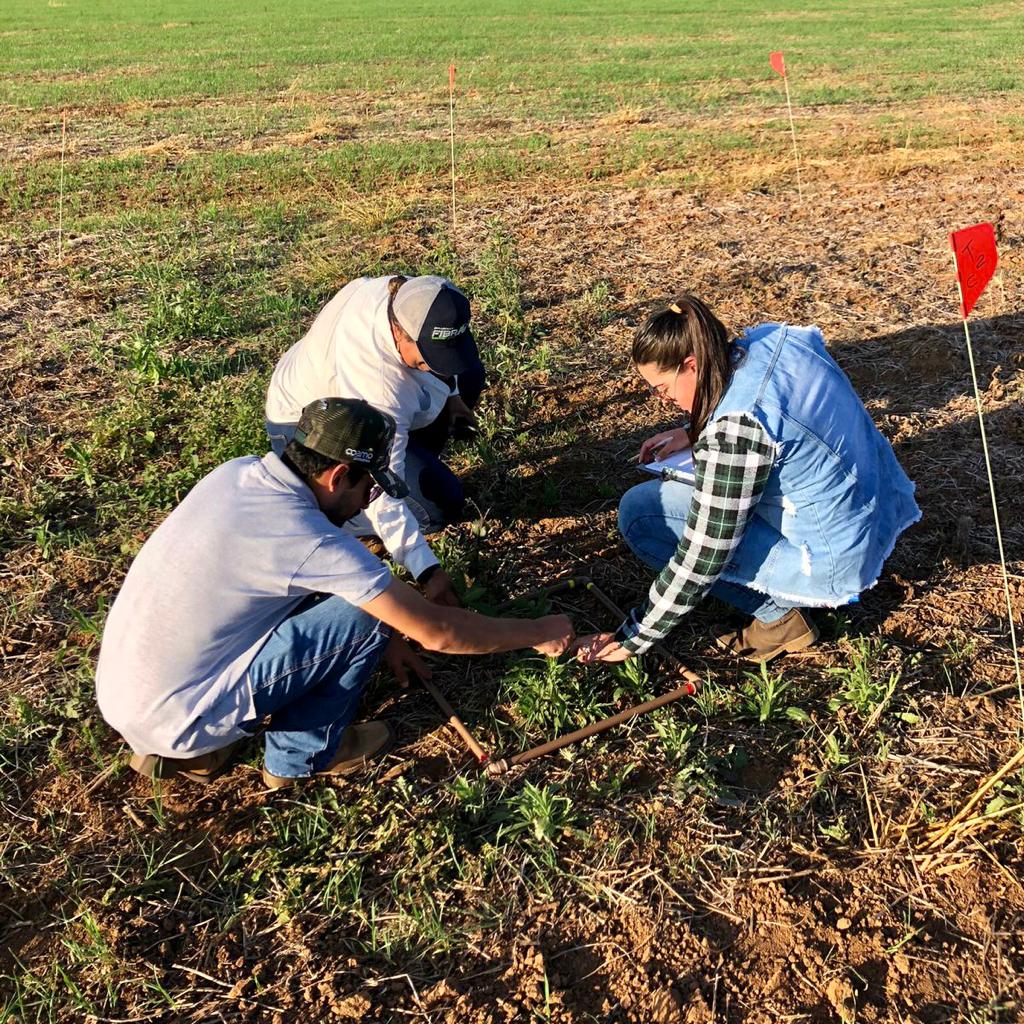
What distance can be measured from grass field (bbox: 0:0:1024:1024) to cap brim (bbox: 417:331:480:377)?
2.97 feet

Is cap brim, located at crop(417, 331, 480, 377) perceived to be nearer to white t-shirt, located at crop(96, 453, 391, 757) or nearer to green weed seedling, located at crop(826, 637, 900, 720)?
white t-shirt, located at crop(96, 453, 391, 757)

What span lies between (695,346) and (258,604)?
60.7 inches

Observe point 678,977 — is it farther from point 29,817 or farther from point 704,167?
point 704,167

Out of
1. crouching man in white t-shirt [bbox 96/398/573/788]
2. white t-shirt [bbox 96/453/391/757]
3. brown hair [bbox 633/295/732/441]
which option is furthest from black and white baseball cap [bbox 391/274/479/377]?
white t-shirt [bbox 96/453/391/757]

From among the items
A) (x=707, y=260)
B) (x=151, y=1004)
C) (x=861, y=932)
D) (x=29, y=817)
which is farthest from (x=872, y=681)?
(x=707, y=260)

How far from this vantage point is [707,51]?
20.5 meters

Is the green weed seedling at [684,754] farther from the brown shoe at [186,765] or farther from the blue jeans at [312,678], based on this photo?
the brown shoe at [186,765]

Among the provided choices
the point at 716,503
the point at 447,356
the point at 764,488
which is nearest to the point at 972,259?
the point at 764,488

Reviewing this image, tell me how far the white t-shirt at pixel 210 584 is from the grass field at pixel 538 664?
55cm

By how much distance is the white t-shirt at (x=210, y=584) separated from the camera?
2502 millimetres

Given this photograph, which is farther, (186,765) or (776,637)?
(776,637)

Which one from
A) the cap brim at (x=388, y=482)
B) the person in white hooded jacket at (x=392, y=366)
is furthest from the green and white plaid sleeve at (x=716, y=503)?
the cap brim at (x=388, y=482)

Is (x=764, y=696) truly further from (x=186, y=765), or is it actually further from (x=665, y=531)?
(x=186, y=765)

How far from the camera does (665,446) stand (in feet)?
12.7
